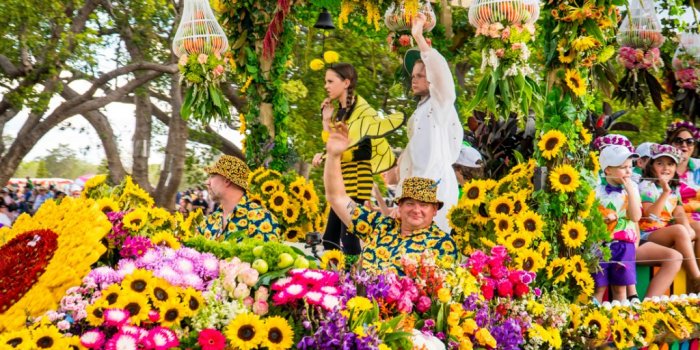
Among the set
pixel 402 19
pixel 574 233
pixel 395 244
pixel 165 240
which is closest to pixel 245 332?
pixel 165 240

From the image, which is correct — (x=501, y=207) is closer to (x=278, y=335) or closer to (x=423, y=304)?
(x=423, y=304)

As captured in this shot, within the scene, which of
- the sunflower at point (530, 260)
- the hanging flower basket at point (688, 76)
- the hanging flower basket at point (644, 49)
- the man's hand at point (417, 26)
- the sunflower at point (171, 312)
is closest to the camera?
the sunflower at point (171, 312)

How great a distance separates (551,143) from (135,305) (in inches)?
105

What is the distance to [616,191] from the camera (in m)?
5.73

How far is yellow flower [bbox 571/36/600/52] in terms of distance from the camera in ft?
16.0

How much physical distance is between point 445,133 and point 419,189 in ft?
4.50

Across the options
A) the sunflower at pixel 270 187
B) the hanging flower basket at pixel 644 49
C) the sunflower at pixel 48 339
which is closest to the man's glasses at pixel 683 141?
the hanging flower basket at pixel 644 49

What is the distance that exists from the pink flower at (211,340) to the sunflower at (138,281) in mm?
332

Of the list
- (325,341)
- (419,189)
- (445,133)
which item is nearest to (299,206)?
(445,133)

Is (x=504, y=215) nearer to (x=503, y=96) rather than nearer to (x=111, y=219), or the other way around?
(x=503, y=96)

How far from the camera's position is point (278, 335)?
129 inches

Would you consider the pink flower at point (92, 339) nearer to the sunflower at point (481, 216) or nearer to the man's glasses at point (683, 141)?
the sunflower at point (481, 216)

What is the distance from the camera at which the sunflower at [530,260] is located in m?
4.71

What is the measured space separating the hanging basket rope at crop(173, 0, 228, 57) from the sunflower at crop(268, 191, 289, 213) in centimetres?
115
